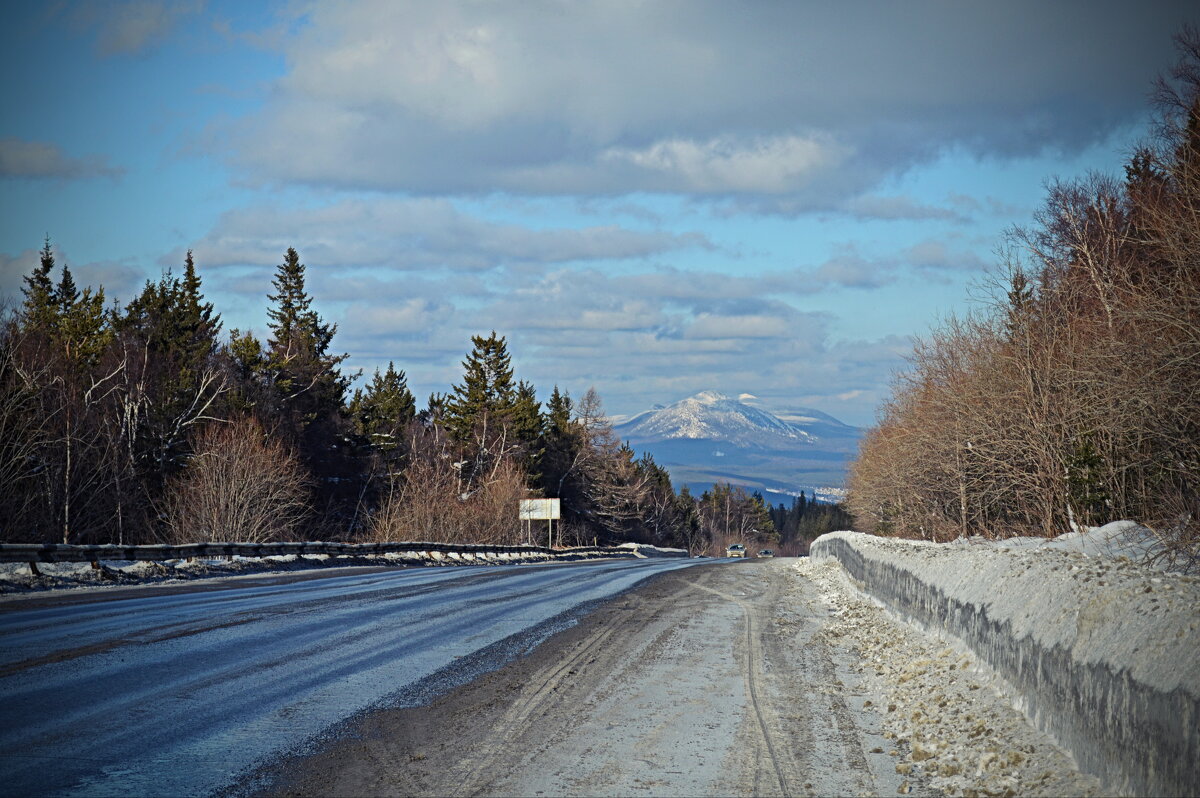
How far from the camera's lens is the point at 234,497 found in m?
37.8

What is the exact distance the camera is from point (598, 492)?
93.4 m

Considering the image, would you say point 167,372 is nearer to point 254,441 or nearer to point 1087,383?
point 254,441

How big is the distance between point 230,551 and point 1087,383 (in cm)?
2173

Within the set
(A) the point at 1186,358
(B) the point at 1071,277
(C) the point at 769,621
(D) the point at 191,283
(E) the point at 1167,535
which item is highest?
(D) the point at 191,283

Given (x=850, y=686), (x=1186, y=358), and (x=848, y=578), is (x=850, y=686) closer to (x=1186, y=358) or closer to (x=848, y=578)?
(x=1186, y=358)

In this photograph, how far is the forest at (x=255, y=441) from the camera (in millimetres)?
38219

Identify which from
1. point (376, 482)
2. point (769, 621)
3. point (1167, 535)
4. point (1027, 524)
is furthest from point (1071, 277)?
point (376, 482)

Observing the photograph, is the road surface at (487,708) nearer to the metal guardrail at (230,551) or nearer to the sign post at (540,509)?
the metal guardrail at (230,551)

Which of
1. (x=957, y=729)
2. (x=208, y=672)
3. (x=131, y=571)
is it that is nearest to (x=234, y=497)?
(x=131, y=571)

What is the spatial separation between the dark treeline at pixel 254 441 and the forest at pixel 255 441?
14cm

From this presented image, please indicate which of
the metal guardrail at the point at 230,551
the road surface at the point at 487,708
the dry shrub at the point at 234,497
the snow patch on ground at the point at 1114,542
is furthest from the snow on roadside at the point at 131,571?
the snow patch on ground at the point at 1114,542

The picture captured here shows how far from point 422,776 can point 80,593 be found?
13343 mm

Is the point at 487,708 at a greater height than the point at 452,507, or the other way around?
the point at 452,507

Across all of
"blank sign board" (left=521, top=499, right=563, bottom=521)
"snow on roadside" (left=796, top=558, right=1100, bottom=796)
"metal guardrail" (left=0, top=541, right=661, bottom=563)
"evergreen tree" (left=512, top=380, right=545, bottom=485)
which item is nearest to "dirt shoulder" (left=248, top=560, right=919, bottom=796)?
"snow on roadside" (left=796, top=558, right=1100, bottom=796)
